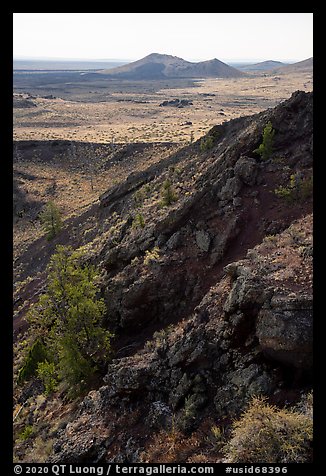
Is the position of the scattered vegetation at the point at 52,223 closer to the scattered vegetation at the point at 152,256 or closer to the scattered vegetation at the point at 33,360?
the scattered vegetation at the point at 33,360

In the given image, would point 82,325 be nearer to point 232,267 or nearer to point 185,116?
point 232,267

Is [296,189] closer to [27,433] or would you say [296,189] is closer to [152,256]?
[152,256]

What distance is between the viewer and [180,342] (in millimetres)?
15102

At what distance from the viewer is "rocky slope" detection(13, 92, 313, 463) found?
12000mm

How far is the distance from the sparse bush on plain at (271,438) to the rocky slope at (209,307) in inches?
36.1

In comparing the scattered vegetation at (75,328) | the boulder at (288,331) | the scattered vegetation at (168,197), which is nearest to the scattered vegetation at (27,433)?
the scattered vegetation at (75,328)

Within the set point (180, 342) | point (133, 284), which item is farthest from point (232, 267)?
point (133, 284)

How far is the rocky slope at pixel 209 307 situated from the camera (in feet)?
39.4

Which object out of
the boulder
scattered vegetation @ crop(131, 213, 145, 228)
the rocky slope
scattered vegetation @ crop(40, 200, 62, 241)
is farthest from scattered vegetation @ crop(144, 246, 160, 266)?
scattered vegetation @ crop(40, 200, 62, 241)

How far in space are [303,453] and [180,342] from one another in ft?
21.5

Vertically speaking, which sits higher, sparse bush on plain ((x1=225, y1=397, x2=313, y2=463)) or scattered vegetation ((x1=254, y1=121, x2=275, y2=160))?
scattered vegetation ((x1=254, y1=121, x2=275, y2=160))

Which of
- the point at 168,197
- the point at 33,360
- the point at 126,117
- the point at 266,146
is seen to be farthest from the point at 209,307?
the point at 126,117

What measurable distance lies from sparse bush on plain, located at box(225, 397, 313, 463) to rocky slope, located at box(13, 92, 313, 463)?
3.00ft

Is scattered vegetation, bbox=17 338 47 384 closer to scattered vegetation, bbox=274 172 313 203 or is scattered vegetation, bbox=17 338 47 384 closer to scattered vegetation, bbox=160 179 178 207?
scattered vegetation, bbox=160 179 178 207
